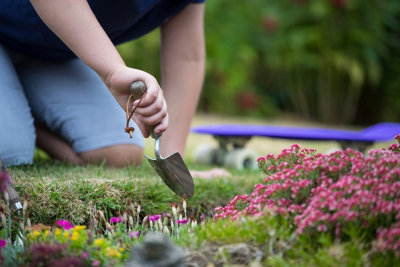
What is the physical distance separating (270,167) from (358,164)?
26 centimetres

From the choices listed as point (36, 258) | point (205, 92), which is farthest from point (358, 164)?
point (205, 92)

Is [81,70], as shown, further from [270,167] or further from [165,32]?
[270,167]

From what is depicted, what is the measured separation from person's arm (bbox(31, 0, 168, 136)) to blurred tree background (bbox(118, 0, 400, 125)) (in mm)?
5838

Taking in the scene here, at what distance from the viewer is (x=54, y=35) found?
6.89ft

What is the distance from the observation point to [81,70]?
8.52ft

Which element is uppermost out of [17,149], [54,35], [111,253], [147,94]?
[54,35]

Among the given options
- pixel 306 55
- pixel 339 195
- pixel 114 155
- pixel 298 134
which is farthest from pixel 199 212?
pixel 306 55

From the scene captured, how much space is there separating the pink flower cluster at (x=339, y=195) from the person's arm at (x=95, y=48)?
1.24 ft

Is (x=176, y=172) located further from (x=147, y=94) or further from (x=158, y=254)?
(x=158, y=254)

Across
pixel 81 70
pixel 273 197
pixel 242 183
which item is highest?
pixel 81 70

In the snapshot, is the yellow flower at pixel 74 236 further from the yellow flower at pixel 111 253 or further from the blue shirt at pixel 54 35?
the blue shirt at pixel 54 35

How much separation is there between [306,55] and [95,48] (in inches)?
242

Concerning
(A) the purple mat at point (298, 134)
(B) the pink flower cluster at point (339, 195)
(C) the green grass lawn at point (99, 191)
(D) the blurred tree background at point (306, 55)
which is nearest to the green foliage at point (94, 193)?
(C) the green grass lawn at point (99, 191)

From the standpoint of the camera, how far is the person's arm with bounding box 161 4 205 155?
2.38 metres
